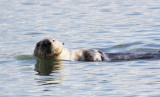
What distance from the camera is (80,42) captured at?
14.5 meters

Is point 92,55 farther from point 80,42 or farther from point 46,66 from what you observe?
point 80,42

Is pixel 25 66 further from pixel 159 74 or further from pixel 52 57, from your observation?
pixel 159 74

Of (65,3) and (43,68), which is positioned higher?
(65,3)

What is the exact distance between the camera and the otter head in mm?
11531

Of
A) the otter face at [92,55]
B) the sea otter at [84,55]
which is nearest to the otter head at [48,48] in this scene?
the sea otter at [84,55]

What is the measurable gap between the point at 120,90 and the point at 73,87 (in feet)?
2.81

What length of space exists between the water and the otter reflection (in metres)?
0.02

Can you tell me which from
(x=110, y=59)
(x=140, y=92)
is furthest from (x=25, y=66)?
(x=140, y=92)

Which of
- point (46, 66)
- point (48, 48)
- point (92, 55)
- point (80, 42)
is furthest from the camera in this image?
point (80, 42)

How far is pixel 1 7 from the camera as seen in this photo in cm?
2095

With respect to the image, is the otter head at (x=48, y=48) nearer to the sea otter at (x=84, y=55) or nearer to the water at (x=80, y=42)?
the sea otter at (x=84, y=55)

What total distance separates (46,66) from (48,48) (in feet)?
1.52

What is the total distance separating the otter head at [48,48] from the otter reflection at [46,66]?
203 mm

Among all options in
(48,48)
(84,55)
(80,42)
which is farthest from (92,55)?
(80,42)
